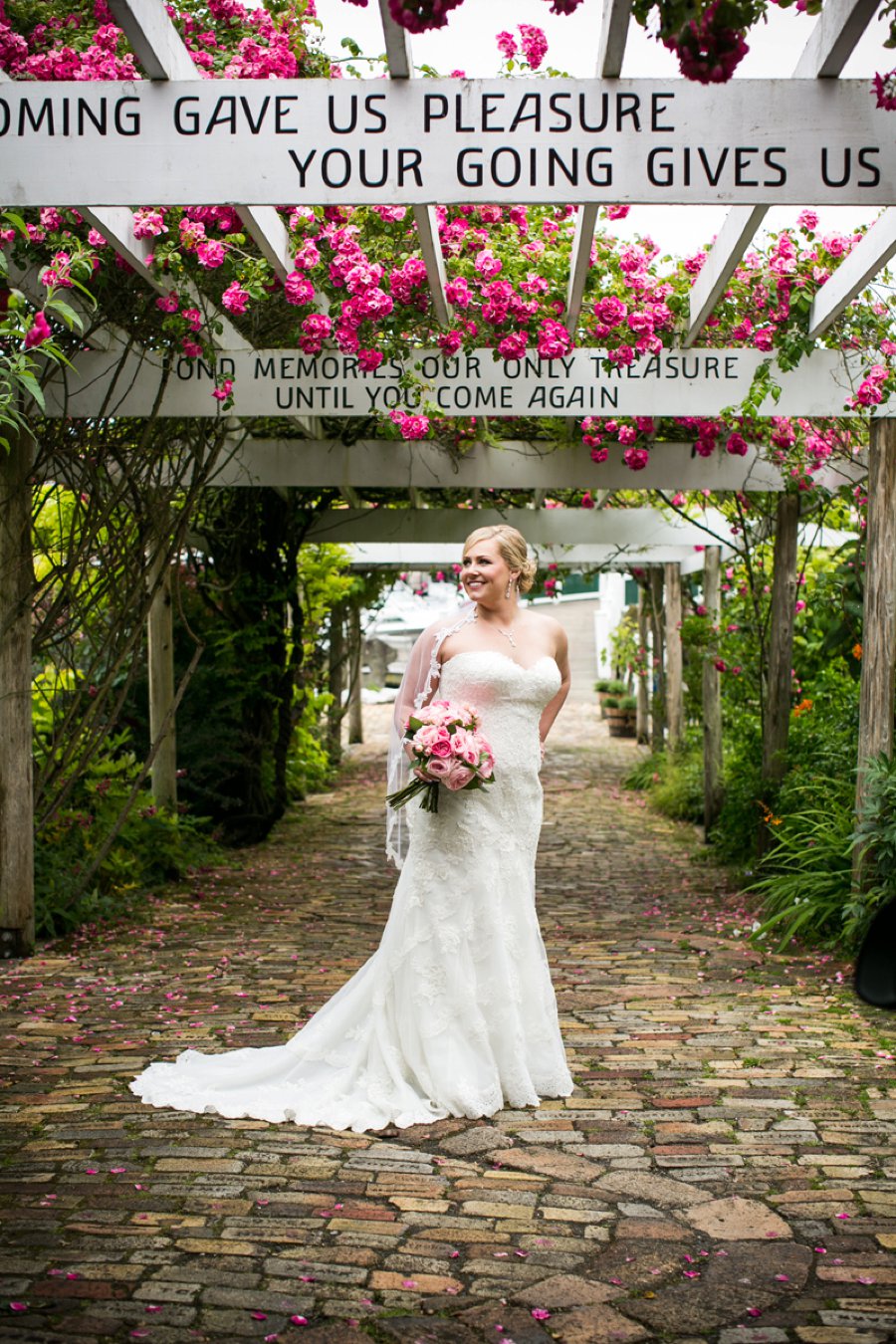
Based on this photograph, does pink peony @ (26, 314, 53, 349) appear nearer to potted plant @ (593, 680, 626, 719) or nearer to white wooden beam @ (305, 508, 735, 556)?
white wooden beam @ (305, 508, 735, 556)

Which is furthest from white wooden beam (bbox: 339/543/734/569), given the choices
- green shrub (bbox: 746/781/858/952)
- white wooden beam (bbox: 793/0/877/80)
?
white wooden beam (bbox: 793/0/877/80)

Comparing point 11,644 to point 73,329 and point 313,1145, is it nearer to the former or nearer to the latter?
point 73,329

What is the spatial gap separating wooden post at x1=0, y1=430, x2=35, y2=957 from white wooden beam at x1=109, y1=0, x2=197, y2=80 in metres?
3.49

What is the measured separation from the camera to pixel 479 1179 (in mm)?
4348

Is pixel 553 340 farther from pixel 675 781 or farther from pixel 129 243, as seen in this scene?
pixel 675 781

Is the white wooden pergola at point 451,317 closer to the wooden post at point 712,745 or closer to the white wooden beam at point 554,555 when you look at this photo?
the wooden post at point 712,745

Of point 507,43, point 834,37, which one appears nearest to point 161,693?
point 507,43

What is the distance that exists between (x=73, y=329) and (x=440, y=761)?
11.6 feet

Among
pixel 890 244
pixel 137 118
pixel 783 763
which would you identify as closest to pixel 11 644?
pixel 137 118

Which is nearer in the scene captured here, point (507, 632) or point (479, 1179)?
point (479, 1179)

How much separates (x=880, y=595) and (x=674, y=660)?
28.3 ft

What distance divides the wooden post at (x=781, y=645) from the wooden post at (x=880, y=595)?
2422 mm

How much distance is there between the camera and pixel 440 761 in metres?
4.95

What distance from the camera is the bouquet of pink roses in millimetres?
4969
